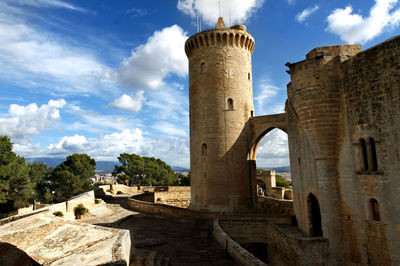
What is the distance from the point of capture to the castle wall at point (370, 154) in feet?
29.6

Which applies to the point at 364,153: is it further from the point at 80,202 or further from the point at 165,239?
the point at 80,202

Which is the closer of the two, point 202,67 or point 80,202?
point 80,202

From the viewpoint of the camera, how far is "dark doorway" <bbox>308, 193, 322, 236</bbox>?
12.2 meters

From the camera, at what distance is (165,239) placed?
12258 millimetres

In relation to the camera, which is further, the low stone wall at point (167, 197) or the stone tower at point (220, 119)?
the low stone wall at point (167, 197)

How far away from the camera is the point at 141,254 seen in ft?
31.1

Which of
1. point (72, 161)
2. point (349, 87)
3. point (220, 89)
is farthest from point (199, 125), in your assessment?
point (72, 161)

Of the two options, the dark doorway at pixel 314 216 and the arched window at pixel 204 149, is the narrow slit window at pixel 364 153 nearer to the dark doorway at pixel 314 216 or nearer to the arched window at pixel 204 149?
the dark doorway at pixel 314 216

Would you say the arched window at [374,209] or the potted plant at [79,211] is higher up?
the arched window at [374,209]

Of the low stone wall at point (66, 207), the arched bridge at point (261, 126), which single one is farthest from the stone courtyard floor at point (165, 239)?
the arched bridge at point (261, 126)

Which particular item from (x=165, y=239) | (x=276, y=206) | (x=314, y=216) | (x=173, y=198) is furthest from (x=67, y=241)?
(x=173, y=198)

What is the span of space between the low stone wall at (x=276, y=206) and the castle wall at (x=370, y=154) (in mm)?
7357

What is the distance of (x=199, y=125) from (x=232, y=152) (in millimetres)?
3424

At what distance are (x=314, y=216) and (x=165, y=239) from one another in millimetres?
7356
